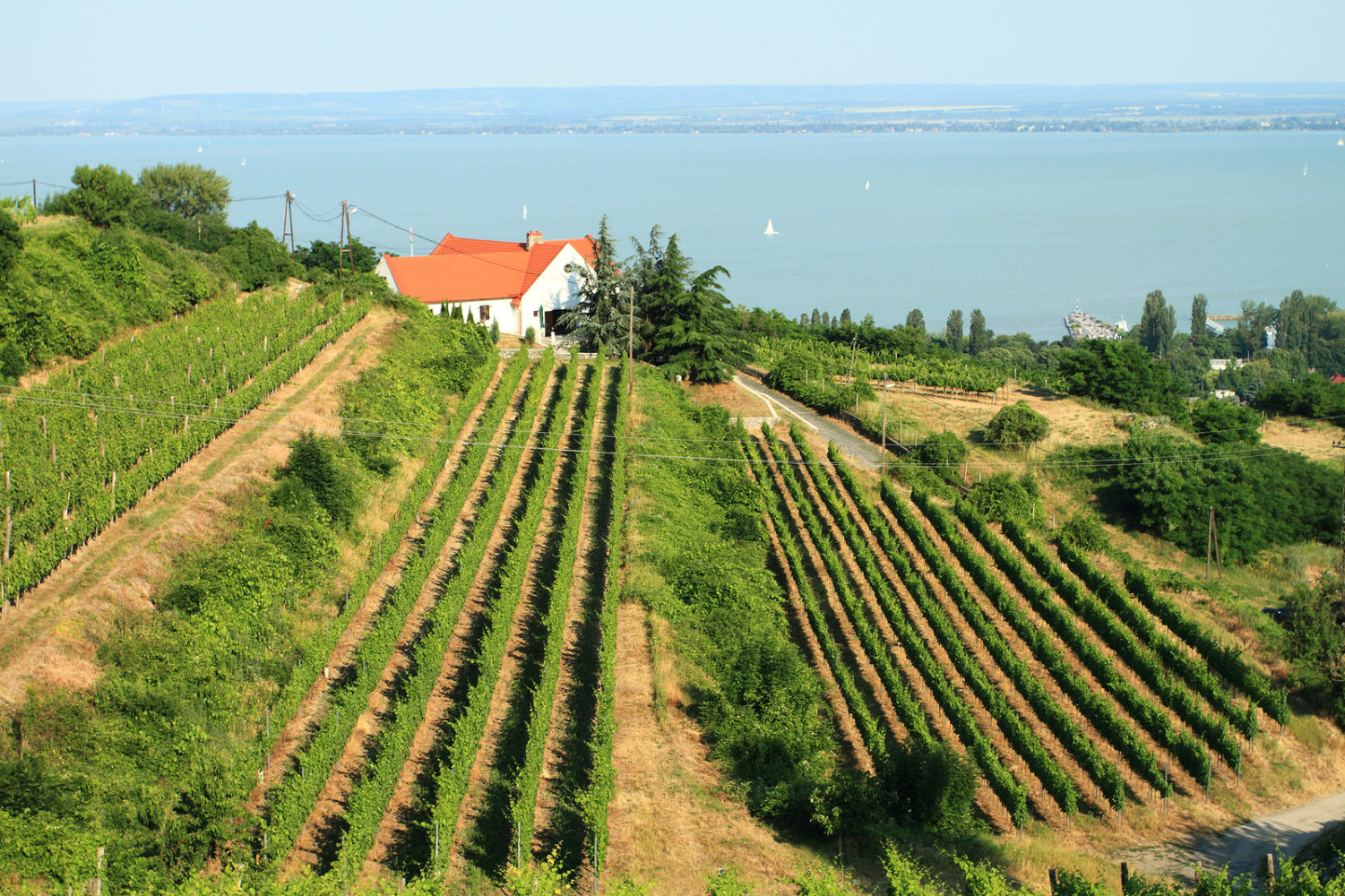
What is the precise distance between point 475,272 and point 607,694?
38.6 m

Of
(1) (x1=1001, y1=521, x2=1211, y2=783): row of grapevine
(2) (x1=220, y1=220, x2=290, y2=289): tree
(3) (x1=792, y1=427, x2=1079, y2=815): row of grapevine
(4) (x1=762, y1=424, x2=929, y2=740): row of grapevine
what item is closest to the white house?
(2) (x1=220, y1=220, x2=290, y2=289): tree

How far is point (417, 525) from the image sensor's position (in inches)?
1219

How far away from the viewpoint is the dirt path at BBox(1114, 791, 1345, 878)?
69.8 feet

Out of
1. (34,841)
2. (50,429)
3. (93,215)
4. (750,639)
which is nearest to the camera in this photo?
(34,841)

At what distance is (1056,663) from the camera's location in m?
27.3

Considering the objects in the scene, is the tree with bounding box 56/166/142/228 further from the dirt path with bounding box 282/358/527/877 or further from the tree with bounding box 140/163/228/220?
the dirt path with bounding box 282/358/527/877

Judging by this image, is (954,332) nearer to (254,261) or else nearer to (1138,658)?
(254,261)

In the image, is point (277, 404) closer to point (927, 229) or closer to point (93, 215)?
point (93, 215)

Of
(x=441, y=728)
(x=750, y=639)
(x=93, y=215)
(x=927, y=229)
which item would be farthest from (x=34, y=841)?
(x=927, y=229)

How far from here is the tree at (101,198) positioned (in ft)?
158

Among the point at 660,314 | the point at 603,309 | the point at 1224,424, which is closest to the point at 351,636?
the point at 660,314

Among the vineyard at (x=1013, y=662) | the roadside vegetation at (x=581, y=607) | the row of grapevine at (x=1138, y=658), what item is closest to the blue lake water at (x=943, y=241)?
the roadside vegetation at (x=581, y=607)

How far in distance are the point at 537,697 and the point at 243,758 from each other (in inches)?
205

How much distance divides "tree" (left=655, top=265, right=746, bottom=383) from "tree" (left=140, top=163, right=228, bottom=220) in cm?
2544
